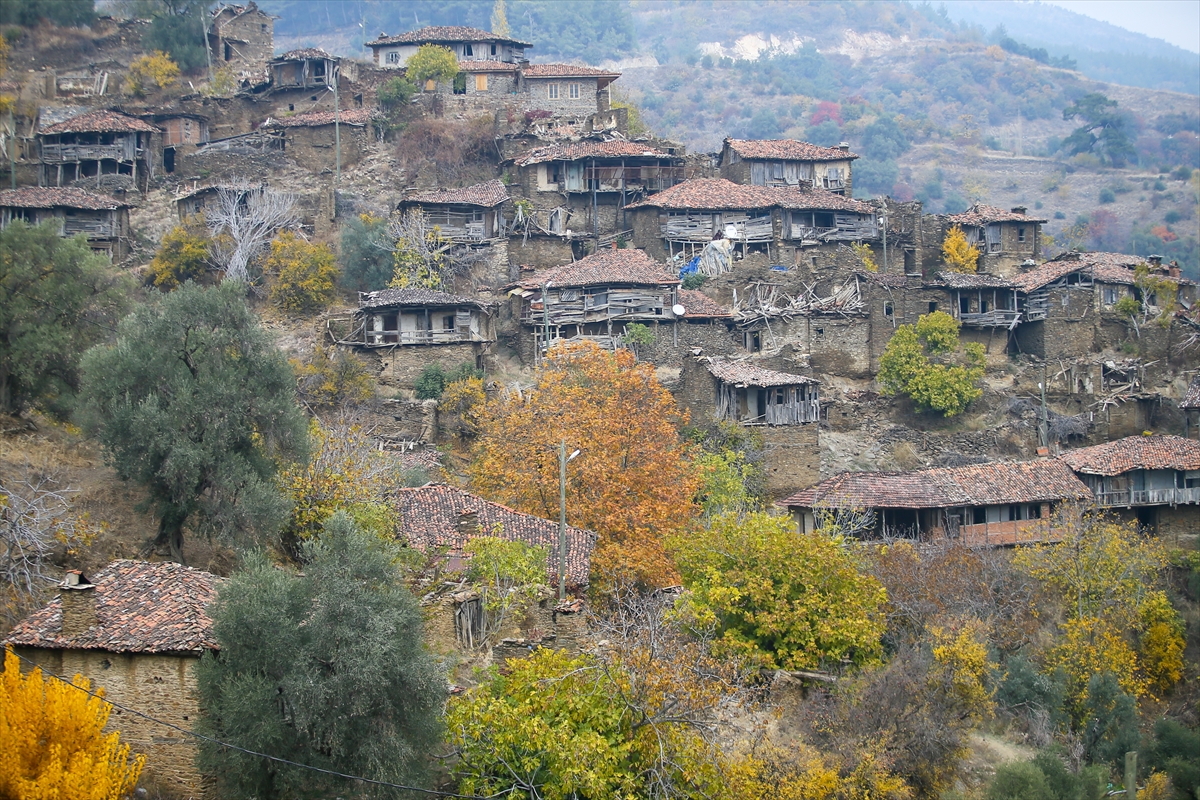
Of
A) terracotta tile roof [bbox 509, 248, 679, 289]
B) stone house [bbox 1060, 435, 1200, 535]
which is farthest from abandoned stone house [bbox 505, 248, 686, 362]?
stone house [bbox 1060, 435, 1200, 535]

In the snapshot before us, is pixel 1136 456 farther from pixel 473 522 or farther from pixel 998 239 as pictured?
pixel 473 522

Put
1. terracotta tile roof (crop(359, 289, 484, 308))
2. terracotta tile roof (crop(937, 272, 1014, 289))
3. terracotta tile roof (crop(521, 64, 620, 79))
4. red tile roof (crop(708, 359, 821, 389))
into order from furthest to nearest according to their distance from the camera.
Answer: terracotta tile roof (crop(521, 64, 620, 79)) < terracotta tile roof (crop(937, 272, 1014, 289)) < terracotta tile roof (crop(359, 289, 484, 308)) < red tile roof (crop(708, 359, 821, 389))

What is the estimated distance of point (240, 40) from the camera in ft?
225

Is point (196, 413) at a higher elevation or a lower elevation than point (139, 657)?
higher

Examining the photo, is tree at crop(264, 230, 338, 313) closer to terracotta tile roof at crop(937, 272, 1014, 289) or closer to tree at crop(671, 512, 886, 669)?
tree at crop(671, 512, 886, 669)

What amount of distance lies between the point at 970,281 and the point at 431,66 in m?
26.5

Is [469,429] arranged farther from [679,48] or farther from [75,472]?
[679,48]

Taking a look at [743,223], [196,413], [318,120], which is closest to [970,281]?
[743,223]

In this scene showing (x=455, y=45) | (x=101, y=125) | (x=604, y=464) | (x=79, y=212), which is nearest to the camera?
(x=604, y=464)

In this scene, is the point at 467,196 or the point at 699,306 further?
the point at 467,196

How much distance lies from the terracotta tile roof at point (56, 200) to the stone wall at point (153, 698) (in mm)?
33272

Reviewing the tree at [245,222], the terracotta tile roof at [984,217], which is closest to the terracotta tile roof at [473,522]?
the tree at [245,222]

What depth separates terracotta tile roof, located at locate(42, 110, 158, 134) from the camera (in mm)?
54875

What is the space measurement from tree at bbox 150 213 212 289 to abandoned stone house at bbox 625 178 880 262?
686 inches
